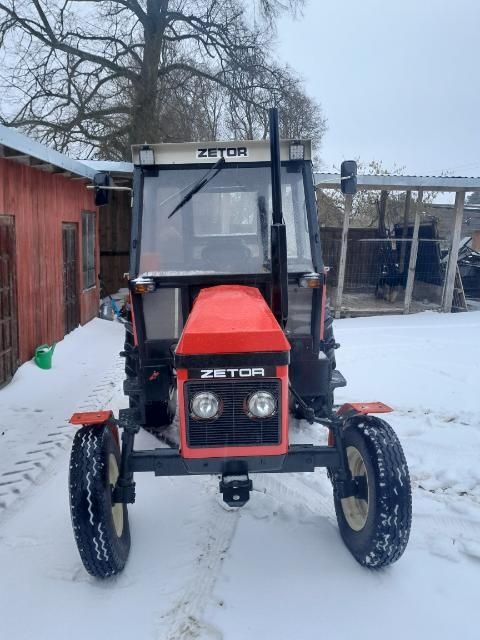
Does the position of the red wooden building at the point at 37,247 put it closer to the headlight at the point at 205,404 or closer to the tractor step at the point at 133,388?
the tractor step at the point at 133,388

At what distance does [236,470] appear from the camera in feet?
9.40

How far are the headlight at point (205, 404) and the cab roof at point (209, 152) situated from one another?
1859 mm

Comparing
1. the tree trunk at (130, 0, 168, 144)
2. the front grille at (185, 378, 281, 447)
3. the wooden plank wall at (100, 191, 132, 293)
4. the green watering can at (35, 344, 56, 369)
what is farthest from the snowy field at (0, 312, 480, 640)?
the tree trunk at (130, 0, 168, 144)

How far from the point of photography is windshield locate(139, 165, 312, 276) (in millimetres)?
3850

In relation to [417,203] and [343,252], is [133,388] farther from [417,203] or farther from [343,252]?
[417,203]

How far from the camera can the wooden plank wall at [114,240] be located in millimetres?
13680

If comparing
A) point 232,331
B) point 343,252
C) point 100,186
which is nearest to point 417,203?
point 343,252

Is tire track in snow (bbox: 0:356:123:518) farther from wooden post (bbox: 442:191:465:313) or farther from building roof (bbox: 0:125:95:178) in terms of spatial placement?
wooden post (bbox: 442:191:465:313)

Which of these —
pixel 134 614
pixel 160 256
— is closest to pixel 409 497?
pixel 134 614

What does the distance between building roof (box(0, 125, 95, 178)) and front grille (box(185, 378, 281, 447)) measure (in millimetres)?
3712

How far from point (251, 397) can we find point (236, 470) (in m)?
0.38

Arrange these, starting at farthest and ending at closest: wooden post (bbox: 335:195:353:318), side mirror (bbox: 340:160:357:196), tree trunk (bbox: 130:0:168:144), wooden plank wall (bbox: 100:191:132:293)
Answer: tree trunk (bbox: 130:0:168:144)
wooden plank wall (bbox: 100:191:132:293)
wooden post (bbox: 335:195:353:318)
side mirror (bbox: 340:160:357:196)

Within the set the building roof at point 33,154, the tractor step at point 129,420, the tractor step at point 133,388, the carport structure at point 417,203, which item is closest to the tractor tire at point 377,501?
the tractor step at point 129,420

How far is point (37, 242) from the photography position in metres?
7.62
